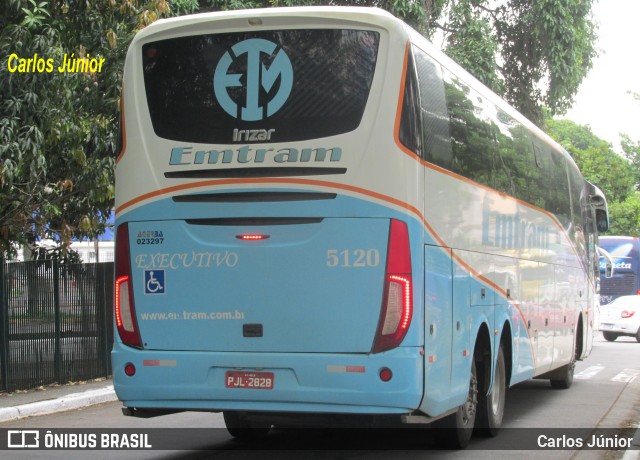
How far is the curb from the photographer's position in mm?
12416

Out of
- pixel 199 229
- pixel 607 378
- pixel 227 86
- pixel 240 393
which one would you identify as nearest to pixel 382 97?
pixel 227 86

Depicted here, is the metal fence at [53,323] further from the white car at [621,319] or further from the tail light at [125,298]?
the white car at [621,319]

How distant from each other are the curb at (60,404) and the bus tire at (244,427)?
10.5 feet

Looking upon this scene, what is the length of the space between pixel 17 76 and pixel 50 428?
4705mm

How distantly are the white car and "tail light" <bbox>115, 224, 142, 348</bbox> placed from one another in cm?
2798

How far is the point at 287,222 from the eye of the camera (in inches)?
326

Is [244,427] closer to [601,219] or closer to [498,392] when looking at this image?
[498,392]

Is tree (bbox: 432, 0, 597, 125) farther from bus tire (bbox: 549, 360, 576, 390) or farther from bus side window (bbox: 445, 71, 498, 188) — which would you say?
bus side window (bbox: 445, 71, 498, 188)

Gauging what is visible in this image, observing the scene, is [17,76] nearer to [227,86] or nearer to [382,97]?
[227,86]

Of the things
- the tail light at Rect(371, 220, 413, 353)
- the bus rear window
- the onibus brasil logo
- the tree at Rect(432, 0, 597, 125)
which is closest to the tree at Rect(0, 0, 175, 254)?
the bus rear window

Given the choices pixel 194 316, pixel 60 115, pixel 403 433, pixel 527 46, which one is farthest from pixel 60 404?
pixel 527 46

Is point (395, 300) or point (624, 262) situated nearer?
point (395, 300)

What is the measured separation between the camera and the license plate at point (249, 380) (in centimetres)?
818

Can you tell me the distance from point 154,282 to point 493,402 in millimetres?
4449
